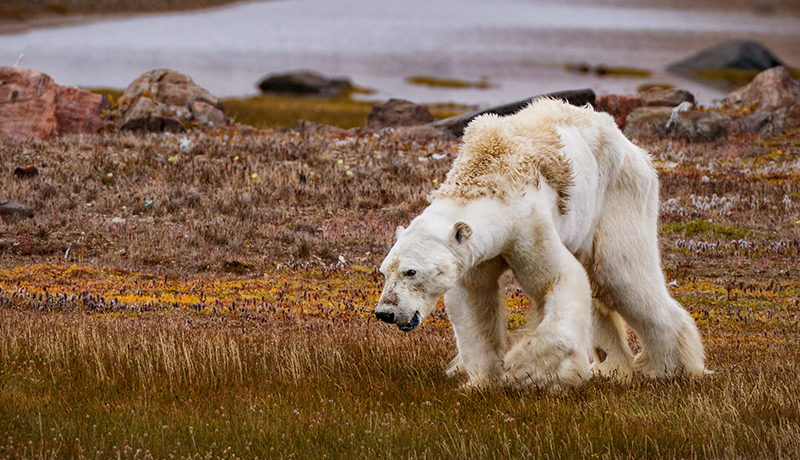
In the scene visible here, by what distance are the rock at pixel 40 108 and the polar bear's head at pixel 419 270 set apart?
19173 mm

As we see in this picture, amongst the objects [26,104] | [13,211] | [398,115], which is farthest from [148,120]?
[13,211]

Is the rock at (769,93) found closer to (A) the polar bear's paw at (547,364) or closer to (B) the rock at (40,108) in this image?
(B) the rock at (40,108)

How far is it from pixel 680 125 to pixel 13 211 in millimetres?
17991

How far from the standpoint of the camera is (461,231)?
16.7 ft

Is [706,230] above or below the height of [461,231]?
below

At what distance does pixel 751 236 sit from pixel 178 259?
945 cm

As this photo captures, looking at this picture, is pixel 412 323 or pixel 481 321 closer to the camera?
pixel 412 323

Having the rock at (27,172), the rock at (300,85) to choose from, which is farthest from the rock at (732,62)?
the rock at (27,172)

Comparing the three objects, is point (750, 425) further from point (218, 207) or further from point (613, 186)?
point (218, 207)

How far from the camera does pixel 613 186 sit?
21.8 feet

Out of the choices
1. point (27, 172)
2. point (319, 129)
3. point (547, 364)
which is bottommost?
point (319, 129)

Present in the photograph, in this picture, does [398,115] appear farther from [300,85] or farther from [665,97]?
[300,85]

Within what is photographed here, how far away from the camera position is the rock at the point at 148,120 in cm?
2408

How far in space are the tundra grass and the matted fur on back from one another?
142cm
